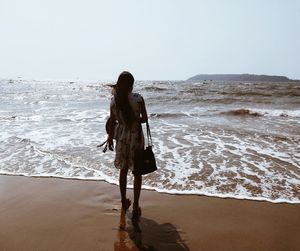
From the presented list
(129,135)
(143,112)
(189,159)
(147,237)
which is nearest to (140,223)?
(147,237)

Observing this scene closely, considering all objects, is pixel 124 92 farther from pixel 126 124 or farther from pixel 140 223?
pixel 140 223

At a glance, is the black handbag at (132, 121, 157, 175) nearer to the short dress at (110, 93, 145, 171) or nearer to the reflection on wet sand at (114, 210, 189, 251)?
the short dress at (110, 93, 145, 171)

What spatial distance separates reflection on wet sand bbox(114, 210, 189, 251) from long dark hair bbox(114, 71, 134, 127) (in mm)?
1206

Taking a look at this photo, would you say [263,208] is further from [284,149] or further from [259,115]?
[259,115]

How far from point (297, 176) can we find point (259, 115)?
446 inches

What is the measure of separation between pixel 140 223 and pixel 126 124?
1.11 meters

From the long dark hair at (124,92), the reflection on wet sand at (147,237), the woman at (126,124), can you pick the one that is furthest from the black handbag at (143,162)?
the reflection on wet sand at (147,237)

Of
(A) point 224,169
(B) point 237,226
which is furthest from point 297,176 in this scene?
(B) point 237,226

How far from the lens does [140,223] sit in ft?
12.8

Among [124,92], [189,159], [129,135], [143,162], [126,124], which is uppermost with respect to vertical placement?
[124,92]

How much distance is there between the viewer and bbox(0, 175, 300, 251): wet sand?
3.43m

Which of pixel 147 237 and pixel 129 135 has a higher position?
pixel 129 135

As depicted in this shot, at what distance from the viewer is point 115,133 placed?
4.00 meters

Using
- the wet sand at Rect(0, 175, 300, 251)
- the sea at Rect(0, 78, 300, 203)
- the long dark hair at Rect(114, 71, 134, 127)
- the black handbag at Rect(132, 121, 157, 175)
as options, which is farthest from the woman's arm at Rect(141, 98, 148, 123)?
the sea at Rect(0, 78, 300, 203)
